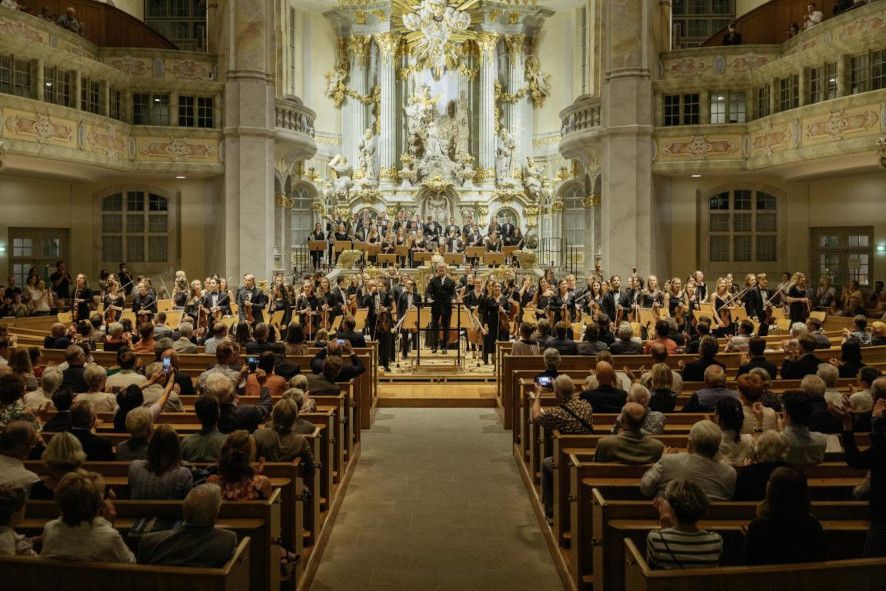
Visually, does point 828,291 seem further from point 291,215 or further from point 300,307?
point 291,215

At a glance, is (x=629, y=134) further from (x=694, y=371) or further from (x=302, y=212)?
(x=694, y=371)

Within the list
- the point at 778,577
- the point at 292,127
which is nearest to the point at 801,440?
the point at 778,577

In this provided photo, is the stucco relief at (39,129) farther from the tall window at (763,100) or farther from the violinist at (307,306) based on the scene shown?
the tall window at (763,100)

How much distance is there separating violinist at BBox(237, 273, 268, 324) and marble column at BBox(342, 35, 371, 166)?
13.8 metres

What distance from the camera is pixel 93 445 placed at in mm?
5391

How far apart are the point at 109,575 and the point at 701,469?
3051 mm

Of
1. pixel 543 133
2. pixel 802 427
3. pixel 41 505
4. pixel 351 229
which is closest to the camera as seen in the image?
pixel 41 505

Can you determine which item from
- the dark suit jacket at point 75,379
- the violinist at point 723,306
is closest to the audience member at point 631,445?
the dark suit jacket at point 75,379

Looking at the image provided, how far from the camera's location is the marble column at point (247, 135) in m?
20.8

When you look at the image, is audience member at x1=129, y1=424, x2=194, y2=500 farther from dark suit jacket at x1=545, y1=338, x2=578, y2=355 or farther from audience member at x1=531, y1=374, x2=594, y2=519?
dark suit jacket at x1=545, y1=338, x2=578, y2=355

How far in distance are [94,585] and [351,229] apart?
19.8 meters

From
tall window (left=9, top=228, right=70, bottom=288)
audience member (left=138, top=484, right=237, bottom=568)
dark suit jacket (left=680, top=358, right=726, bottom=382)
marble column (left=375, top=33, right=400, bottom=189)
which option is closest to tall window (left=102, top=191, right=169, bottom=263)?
tall window (left=9, top=228, right=70, bottom=288)

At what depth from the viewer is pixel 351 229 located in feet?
76.1

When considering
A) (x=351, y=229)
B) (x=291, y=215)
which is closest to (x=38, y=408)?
(x=351, y=229)
